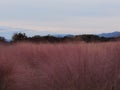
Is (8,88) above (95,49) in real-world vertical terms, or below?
below

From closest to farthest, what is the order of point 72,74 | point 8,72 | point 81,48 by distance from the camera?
point 72,74 < point 8,72 < point 81,48

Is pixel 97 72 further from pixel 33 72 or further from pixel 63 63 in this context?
pixel 33 72

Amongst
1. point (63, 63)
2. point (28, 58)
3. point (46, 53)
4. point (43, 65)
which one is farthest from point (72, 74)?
point (28, 58)

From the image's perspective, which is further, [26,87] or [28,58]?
[28,58]

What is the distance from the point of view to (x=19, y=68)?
9875 mm

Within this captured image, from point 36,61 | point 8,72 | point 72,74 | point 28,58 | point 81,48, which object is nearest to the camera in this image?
point 72,74

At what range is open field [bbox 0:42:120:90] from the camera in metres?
8.72

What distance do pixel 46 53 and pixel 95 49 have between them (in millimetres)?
1318

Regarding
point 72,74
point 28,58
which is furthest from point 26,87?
point 28,58

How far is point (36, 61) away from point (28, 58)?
32.0 inches

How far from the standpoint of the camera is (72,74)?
8.86m

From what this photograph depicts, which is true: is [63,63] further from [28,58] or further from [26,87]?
[28,58]

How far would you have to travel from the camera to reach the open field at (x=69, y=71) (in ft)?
28.6

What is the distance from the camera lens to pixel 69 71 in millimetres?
8969
